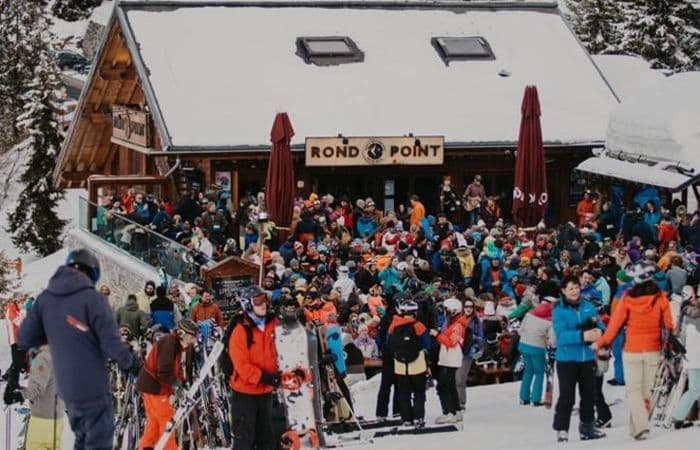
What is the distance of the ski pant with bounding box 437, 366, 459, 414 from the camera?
49.3ft

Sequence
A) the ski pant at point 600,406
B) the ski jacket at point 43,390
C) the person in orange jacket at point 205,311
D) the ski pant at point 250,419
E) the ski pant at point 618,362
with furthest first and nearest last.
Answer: the person in orange jacket at point 205,311 < the ski pant at point 618,362 < the ski pant at point 600,406 < the ski jacket at point 43,390 < the ski pant at point 250,419

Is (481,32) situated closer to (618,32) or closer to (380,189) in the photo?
(380,189)

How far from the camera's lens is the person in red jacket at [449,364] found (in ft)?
49.3

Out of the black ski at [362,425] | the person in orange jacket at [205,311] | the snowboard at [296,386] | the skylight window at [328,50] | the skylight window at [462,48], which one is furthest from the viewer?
the skylight window at [462,48]

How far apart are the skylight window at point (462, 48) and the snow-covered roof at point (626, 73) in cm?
340

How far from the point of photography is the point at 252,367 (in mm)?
12242

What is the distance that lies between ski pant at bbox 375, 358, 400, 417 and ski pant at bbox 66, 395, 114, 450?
5.39 metres

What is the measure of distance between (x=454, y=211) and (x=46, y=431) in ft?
53.8

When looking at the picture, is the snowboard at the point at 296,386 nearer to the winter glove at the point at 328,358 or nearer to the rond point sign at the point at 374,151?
the winter glove at the point at 328,358

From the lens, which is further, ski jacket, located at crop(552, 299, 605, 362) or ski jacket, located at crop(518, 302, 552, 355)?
ski jacket, located at crop(518, 302, 552, 355)

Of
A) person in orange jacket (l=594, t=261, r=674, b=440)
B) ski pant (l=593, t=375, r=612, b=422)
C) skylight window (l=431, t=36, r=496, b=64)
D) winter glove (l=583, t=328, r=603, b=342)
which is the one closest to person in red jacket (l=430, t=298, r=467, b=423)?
ski pant (l=593, t=375, r=612, b=422)

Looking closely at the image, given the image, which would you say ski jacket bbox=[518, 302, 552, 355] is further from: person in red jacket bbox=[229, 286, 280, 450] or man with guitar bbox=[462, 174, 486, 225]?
man with guitar bbox=[462, 174, 486, 225]

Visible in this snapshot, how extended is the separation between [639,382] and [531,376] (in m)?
2.95

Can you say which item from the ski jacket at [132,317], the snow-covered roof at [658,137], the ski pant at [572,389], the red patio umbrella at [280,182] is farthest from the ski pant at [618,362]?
the snow-covered roof at [658,137]
